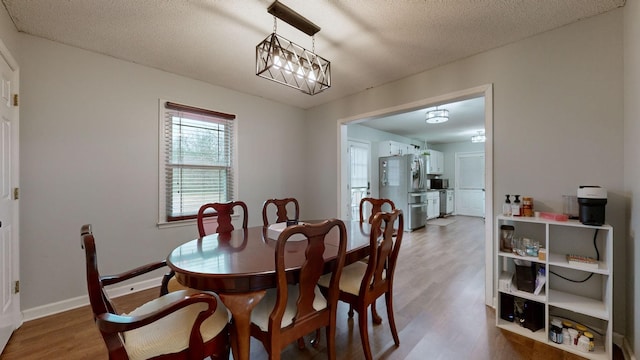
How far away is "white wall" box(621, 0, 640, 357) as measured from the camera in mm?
1546

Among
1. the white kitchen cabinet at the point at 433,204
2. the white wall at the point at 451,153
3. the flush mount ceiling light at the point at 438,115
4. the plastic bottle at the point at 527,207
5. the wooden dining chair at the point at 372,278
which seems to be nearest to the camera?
the wooden dining chair at the point at 372,278

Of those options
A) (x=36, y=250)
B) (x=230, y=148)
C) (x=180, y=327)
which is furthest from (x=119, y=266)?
(x=180, y=327)

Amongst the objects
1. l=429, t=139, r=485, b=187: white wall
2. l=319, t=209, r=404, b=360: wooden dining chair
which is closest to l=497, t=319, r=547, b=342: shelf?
l=319, t=209, r=404, b=360: wooden dining chair

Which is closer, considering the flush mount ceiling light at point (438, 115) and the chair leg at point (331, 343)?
the chair leg at point (331, 343)

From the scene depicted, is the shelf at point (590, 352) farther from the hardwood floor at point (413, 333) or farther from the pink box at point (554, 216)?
the pink box at point (554, 216)

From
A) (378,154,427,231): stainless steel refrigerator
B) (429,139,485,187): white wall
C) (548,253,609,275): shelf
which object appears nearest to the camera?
(548,253,609,275): shelf

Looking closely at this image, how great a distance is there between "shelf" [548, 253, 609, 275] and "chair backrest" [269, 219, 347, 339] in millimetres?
1697

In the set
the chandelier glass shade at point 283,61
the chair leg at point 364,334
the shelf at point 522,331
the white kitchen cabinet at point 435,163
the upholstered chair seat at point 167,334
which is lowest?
the shelf at point 522,331

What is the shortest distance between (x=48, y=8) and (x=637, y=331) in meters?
4.47

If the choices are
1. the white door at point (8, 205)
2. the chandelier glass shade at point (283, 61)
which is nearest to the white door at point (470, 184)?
the chandelier glass shade at point (283, 61)

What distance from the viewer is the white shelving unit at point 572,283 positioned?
1.75 m

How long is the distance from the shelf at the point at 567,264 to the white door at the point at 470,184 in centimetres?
639

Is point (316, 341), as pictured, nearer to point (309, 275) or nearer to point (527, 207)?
point (309, 275)

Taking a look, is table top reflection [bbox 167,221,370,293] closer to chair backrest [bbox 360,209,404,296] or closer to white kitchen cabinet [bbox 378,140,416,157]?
chair backrest [bbox 360,209,404,296]
